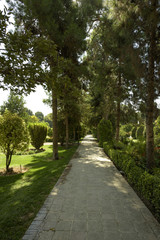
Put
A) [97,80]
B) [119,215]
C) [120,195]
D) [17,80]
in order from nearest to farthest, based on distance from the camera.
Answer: [119,215] → [17,80] → [120,195] → [97,80]

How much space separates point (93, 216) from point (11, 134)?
238 inches

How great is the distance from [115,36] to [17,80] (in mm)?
6751

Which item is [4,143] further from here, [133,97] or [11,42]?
[133,97]

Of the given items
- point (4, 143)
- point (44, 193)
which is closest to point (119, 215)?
point (44, 193)

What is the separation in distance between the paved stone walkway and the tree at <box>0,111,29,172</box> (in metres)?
3.61

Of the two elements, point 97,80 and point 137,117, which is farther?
point 137,117

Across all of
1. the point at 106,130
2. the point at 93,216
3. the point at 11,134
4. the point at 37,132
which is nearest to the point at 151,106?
the point at 93,216

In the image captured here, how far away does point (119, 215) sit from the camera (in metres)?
3.81

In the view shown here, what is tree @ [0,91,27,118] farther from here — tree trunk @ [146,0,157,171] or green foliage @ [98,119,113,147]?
tree trunk @ [146,0,157,171]

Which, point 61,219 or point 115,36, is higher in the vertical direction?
point 115,36

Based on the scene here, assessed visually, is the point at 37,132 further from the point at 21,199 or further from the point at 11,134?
the point at 21,199

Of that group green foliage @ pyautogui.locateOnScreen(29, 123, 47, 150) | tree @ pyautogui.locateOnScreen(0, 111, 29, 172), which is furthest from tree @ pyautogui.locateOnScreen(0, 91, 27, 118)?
tree @ pyautogui.locateOnScreen(0, 111, 29, 172)

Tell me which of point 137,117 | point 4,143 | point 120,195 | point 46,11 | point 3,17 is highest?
point 46,11

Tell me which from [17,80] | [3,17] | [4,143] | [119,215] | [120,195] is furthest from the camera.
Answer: [4,143]
